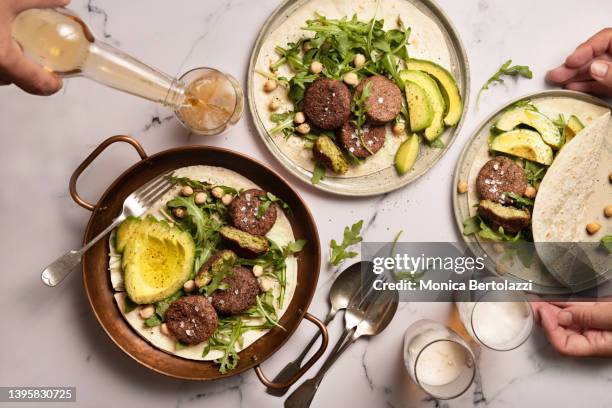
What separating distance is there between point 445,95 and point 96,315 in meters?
1.86

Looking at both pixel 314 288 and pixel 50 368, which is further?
pixel 50 368

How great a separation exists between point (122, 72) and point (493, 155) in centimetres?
169

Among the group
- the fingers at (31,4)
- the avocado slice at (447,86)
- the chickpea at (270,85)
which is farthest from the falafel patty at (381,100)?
the fingers at (31,4)

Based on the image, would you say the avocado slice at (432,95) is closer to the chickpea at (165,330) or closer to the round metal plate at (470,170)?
the round metal plate at (470,170)

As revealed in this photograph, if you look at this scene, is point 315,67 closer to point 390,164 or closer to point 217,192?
point 390,164

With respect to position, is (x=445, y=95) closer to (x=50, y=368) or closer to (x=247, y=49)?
(x=247, y=49)

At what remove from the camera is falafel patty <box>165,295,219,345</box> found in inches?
98.4

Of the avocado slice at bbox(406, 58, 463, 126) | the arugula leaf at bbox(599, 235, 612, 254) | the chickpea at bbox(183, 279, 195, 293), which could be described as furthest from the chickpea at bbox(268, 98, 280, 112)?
the arugula leaf at bbox(599, 235, 612, 254)

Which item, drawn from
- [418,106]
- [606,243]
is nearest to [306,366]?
[418,106]

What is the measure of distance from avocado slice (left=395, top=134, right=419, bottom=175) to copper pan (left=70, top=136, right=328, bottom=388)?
491 millimetres

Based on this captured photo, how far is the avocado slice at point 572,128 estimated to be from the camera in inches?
104

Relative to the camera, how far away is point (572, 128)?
2.63m

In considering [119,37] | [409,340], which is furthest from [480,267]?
[119,37]

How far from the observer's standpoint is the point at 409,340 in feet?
8.51
